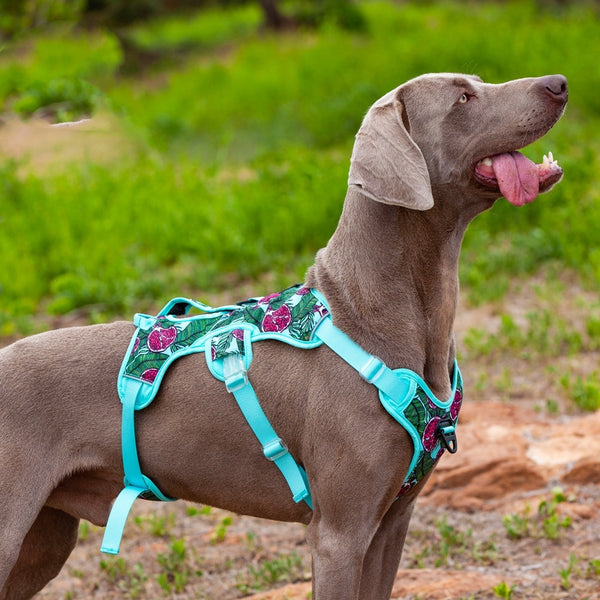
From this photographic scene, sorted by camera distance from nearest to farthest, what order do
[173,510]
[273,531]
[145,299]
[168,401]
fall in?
1. [168,401]
2. [273,531]
3. [173,510]
4. [145,299]

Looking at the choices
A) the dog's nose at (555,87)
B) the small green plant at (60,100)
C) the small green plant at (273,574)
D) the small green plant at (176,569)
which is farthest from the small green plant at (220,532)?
the dog's nose at (555,87)

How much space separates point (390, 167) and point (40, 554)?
1680 mm

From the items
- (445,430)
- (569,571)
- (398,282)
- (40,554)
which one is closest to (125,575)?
(40,554)

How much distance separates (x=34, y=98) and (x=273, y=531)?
2.41 metres

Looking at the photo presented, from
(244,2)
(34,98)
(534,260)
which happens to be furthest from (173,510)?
(244,2)

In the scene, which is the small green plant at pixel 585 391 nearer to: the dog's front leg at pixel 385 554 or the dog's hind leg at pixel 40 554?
the dog's front leg at pixel 385 554

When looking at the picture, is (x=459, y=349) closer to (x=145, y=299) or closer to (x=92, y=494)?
(x=145, y=299)

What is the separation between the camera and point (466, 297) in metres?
6.61

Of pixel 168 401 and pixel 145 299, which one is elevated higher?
pixel 168 401

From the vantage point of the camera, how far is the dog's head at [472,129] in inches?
110

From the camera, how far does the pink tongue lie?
9.15 ft

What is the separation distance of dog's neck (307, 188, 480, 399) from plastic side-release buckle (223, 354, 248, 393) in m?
0.30

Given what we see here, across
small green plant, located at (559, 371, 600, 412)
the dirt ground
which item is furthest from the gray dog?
small green plant, located at (559, 371, 600, 412)

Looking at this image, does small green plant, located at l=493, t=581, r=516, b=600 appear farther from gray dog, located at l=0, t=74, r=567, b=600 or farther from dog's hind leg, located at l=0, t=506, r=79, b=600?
dog's hind leg, located at l=0, t=506, r=79, b=600
